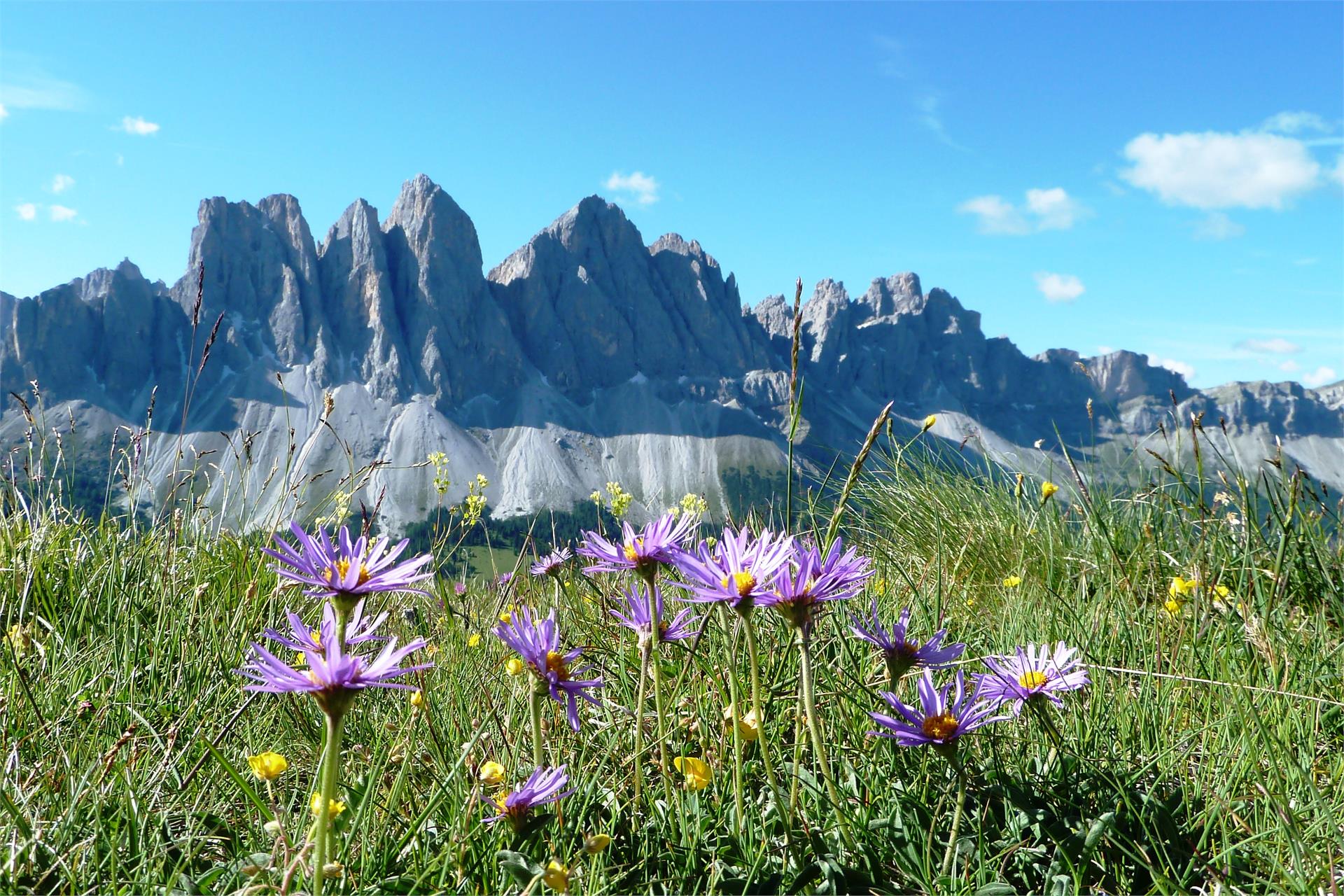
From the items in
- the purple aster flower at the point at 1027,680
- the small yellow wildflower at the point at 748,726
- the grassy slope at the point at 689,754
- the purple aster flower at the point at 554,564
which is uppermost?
the purple aster flower at the point at 554,564

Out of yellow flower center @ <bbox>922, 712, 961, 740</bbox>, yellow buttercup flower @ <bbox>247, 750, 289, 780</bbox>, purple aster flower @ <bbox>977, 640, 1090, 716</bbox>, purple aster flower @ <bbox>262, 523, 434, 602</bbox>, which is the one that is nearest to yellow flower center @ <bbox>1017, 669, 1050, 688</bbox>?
purple aster flower @ <bbox>977, 640, 1090, 716</bbox>

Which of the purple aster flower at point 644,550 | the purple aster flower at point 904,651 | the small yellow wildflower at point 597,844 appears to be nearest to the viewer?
the small yellow wildflower at point 597,844

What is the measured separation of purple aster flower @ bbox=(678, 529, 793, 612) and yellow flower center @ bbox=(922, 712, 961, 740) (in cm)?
37

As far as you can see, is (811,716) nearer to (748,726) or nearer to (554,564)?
(748,726)

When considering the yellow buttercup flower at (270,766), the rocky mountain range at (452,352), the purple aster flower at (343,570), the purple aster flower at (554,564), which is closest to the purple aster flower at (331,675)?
the purple aster flower at (343,570)

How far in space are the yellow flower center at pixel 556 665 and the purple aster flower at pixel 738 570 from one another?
288mm

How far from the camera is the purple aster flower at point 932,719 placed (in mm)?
1422

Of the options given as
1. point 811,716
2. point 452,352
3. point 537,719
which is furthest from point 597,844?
point 452,352

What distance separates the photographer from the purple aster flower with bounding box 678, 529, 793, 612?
58.4 inches

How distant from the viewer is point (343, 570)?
1433 mm

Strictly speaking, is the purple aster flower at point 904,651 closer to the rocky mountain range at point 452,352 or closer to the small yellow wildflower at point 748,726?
the small yellow wildflower at point 748,726

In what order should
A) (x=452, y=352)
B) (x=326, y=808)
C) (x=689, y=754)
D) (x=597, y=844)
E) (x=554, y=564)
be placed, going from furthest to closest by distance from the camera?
(x=452, y=352) < (x=554, y=564) < (x=689, y=754) < (x=597, y=844) < (x=326, y=808)

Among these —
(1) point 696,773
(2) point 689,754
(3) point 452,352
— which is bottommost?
(2) point 689,754

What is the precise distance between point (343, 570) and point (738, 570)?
0.72 metres
